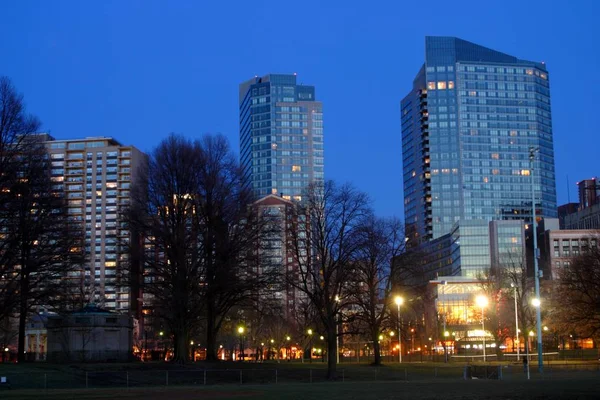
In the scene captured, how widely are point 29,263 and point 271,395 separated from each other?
24.3 m

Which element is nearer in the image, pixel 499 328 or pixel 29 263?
pixel 29 263

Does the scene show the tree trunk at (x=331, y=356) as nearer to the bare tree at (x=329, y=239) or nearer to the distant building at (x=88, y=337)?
the bare tree at (x=329, y=239)

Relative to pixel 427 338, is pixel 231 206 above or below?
above

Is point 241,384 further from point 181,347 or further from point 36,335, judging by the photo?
point 36,335

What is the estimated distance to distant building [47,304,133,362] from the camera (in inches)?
2623

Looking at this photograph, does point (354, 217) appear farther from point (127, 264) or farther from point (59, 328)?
point (59, 328)

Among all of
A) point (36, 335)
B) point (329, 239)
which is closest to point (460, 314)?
point (36, 335)

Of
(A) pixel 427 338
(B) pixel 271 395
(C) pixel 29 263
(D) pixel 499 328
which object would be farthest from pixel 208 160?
(A) pixel 427 338

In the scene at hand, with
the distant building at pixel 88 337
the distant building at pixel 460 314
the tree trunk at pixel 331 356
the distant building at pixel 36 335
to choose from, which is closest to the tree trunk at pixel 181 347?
the distant building at pixel 88 337

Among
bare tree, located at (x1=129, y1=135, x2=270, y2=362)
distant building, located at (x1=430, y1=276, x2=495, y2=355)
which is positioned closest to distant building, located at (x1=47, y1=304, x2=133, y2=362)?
bare tree, located at (x1=129, y1=135, x2=270, y2=362)

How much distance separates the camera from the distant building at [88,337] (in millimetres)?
66625

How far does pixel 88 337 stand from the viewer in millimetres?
68250

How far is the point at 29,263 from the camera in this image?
55.4 metres

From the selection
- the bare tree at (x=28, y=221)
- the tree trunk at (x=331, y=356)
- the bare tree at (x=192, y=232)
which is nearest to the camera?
the bare tree at (x=28, y=221)
